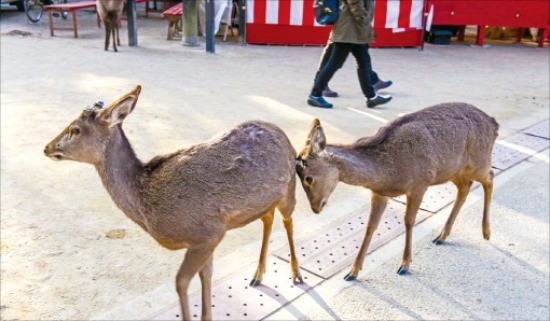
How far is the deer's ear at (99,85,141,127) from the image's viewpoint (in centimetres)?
184

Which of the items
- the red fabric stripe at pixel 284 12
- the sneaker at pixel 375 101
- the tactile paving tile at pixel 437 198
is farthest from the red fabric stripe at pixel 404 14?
the tactile paving tile at pixel 437 198

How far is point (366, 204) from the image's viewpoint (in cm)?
438

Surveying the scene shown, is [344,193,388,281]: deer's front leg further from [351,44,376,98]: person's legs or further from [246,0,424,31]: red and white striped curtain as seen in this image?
[246,0,424,31]: red and white striped curtain

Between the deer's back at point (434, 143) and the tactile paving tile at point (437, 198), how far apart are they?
120 centimetres

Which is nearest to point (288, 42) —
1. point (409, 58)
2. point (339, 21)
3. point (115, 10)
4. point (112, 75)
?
point (409, 58)

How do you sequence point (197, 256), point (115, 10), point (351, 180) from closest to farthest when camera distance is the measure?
point (197, 256), point (351, 180), point (115, 10)

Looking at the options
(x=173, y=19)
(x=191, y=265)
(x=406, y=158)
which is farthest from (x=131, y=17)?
(x=191, y=265)

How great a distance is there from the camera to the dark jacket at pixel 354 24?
21.4 ft

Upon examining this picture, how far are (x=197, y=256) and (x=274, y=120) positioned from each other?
4.47m

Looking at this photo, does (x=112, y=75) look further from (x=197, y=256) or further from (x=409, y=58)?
(x=197, y=256)

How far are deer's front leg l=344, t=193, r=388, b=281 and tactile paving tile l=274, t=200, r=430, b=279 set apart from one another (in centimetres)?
15

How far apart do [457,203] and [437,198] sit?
0.84m

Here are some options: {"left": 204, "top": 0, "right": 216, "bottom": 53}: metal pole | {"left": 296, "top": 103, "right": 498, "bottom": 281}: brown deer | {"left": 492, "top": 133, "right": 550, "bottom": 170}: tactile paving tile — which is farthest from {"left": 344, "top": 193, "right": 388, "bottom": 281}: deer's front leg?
{"left": 204, "top": 0, "right": 216, "bottom": 53}: metal pole

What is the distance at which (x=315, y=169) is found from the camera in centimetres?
220
